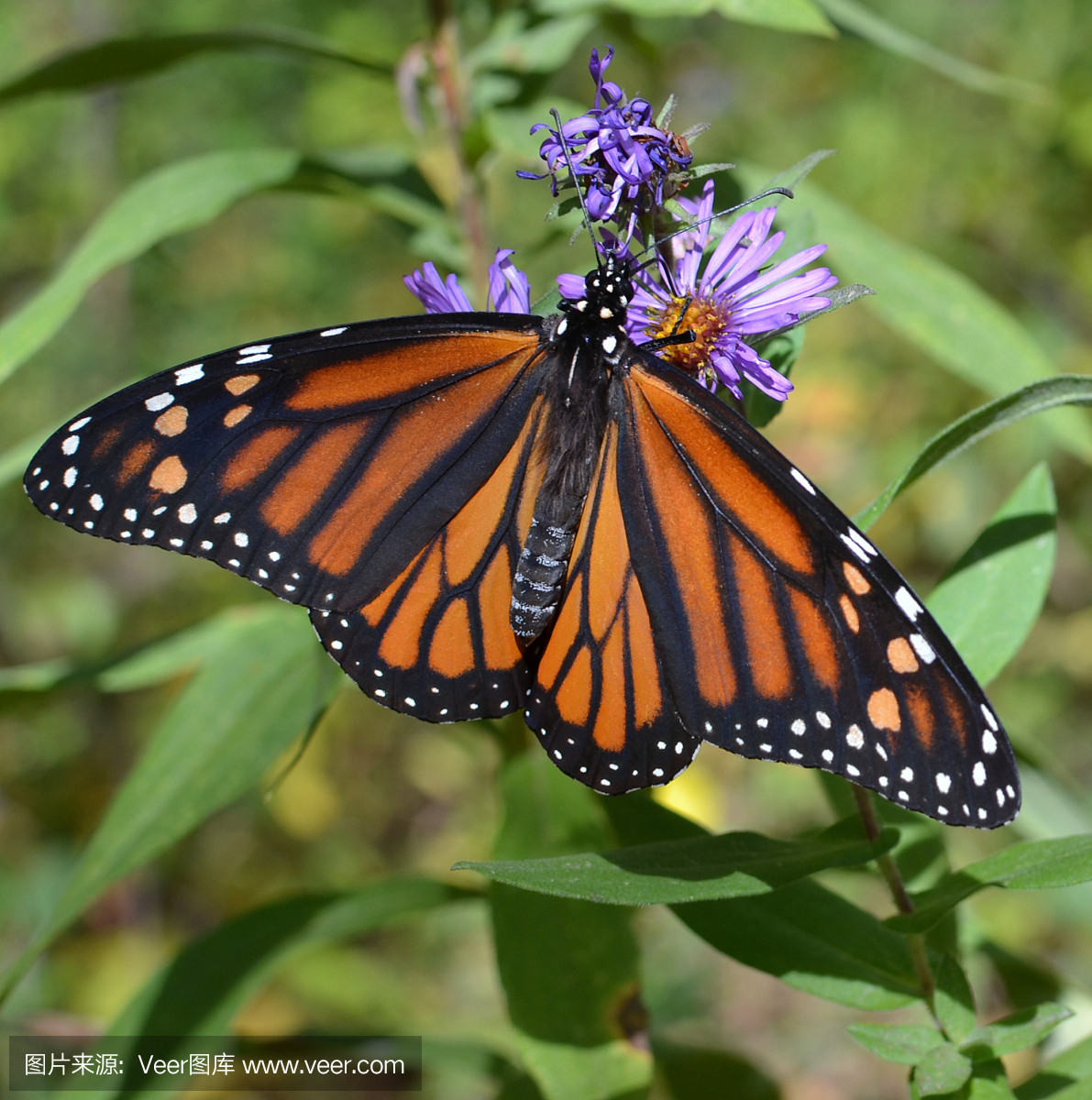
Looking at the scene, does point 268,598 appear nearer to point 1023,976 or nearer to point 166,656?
point 166,656

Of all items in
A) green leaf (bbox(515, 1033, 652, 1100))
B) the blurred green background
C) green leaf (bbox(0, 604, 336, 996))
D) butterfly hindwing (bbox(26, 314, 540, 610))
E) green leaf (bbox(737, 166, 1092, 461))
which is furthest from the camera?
the blurred green background

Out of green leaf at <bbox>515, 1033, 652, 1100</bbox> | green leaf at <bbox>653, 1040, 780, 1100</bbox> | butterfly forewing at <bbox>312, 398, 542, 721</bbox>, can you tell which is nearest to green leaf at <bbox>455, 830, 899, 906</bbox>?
butterfly forewing at <bbox>312, 398, 542, 721</bbox>

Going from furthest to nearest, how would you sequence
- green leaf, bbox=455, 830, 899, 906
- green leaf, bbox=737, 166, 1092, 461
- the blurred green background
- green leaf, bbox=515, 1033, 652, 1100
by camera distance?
the blurred green background, green leaf, bbox=737, 166, 1092, 461, green leaf, bbox=515, 1033, 652, 1100, green leaf, bbox=455, 830, 899, 906

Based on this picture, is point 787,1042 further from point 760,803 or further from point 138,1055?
point 138,1055

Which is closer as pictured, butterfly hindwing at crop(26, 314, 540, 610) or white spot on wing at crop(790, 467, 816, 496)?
white spot on wing at crop(790, 467, 816, 496)

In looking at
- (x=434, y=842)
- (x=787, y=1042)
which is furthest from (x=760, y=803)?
(x=434, y=842)

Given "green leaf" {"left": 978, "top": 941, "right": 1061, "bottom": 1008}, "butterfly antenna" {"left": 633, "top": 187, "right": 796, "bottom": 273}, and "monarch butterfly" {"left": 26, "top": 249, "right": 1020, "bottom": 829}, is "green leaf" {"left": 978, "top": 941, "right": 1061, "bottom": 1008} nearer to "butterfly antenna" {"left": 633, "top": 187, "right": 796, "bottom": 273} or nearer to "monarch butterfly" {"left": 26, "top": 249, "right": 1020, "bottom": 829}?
"monarch butterfly" {"left": 26, "top": 249, "right": 1020, "bottom": 829}

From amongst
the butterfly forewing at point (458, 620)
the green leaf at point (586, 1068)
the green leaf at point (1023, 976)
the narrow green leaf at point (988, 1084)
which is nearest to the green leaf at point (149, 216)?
the butterfly forewing at point (458, 620)

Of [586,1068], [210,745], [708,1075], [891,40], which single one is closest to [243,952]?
[210,745]
